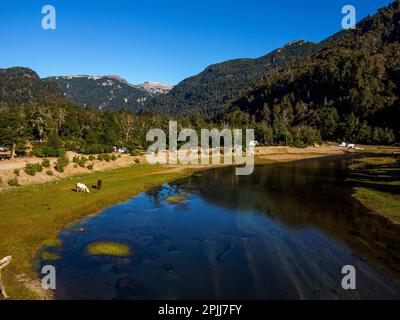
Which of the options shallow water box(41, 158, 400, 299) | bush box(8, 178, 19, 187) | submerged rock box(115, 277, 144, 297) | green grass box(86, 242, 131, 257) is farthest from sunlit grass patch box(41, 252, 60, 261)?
bush box(8, 178, 19, 187)

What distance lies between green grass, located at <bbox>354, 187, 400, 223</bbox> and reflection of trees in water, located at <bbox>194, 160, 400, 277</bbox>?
133cm

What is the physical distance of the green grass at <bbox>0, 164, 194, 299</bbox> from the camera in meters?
27.8

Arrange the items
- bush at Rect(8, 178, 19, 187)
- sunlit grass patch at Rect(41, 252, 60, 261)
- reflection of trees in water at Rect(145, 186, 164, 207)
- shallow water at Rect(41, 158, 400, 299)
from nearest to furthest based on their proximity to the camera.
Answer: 1. shallow water at Rect(41, 158, 400, 299)
2. sunlit grass patch at Rect(41, 252, 60, 261)
3. reflection of trees in water at Rect(145, 186, 164, 207)
4. bush at Rect(8, 178, 19, 187)

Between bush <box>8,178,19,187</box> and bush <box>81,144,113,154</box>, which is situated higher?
bush <box>81,144,113,154</box>

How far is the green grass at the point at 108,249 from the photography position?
3193 centimetres

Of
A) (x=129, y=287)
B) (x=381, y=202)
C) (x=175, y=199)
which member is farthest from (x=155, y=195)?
(x=381, y=202)

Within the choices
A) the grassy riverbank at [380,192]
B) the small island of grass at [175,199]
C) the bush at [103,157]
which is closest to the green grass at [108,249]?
the small island of grass at [175,199]

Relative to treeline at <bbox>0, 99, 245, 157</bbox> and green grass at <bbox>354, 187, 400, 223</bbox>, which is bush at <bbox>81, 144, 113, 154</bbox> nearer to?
treeline at <bbox>0, 99, 245, 157</bbox>

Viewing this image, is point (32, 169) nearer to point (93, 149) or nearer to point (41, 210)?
point (41, 210)

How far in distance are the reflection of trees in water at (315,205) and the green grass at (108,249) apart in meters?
20.5

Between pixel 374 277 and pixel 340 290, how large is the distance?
13.6ft

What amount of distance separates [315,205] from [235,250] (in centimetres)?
2310

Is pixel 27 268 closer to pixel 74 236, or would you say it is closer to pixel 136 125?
pixel 74 236

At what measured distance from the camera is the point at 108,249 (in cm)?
3284
